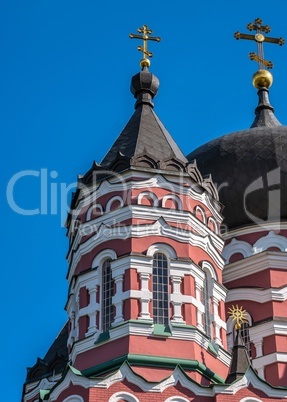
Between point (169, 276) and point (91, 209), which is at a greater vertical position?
point (91, 209)

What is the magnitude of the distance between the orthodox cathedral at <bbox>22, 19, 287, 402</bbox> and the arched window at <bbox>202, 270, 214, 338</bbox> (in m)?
0.02

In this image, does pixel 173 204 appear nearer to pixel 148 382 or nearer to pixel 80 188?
pixel 80 188

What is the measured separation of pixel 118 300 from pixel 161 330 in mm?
923

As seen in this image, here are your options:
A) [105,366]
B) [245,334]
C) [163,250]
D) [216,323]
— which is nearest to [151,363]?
[105,366]

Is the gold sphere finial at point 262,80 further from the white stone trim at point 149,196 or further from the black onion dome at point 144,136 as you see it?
the white stone trim at point 149,196

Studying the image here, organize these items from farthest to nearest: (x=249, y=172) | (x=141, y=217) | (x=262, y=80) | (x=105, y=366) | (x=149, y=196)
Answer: (x=262, y=80), (x=249, y=172), (x=149, y=196), (x=141, y=217), (x=105, y=366)

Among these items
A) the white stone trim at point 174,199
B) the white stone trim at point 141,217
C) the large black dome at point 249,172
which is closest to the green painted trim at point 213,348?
the white stone trim at point 141,217

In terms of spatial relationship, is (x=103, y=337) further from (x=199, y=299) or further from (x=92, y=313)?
(x=199, y=299)

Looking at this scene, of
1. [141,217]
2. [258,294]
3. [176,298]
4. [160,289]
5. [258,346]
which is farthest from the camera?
[258,294]

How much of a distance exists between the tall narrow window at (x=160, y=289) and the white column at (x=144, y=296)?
0.58 ft

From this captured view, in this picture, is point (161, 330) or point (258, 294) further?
point (258, 294)

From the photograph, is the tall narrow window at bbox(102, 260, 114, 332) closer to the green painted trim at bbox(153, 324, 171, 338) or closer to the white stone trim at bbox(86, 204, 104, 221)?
the green painted trim at bbox(153, 324, 171, 338)

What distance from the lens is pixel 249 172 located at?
24.9 meters

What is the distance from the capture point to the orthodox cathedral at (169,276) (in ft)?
62.5
